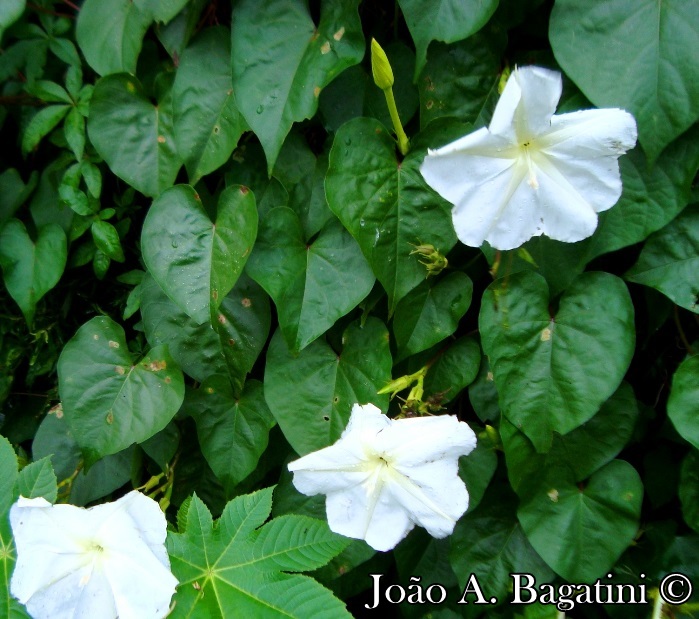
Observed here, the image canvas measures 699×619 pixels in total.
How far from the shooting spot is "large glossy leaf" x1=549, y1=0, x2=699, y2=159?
2.70ft

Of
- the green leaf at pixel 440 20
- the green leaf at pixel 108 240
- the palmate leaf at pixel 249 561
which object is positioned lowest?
the palmate leaf at pixel 249 561

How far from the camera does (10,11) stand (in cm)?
106

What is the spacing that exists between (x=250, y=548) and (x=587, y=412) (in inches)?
20.9

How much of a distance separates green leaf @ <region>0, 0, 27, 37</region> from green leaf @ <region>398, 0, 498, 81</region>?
25.7 inches

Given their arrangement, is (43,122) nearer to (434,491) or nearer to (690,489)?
(434,491)

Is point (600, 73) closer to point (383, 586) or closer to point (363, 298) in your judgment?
point (363, 298)

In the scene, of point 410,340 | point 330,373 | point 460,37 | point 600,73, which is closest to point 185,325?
point 330,373

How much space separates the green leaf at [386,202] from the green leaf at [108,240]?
54 centimetres

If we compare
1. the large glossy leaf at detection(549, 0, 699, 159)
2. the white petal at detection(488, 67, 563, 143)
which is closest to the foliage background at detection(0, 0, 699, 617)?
the large glossy leaf at detection(549, 0, 699, 159)

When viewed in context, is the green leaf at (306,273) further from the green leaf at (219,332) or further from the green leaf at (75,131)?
the green leaf at (75,131)

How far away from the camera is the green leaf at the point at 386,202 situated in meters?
0.95

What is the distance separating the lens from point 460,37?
0.89m

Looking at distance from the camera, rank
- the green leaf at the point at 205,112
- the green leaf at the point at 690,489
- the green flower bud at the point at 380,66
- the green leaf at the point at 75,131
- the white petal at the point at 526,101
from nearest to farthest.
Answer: the white petal at the point at 526,101, the green flower bud at the point at 380,66, the green leaf at the point at 690,489, the green leaf at the point at 205,112, the green leaf at the point at 75,131

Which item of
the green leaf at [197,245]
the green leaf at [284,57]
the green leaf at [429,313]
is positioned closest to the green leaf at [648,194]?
the green leaf at [429,313]
